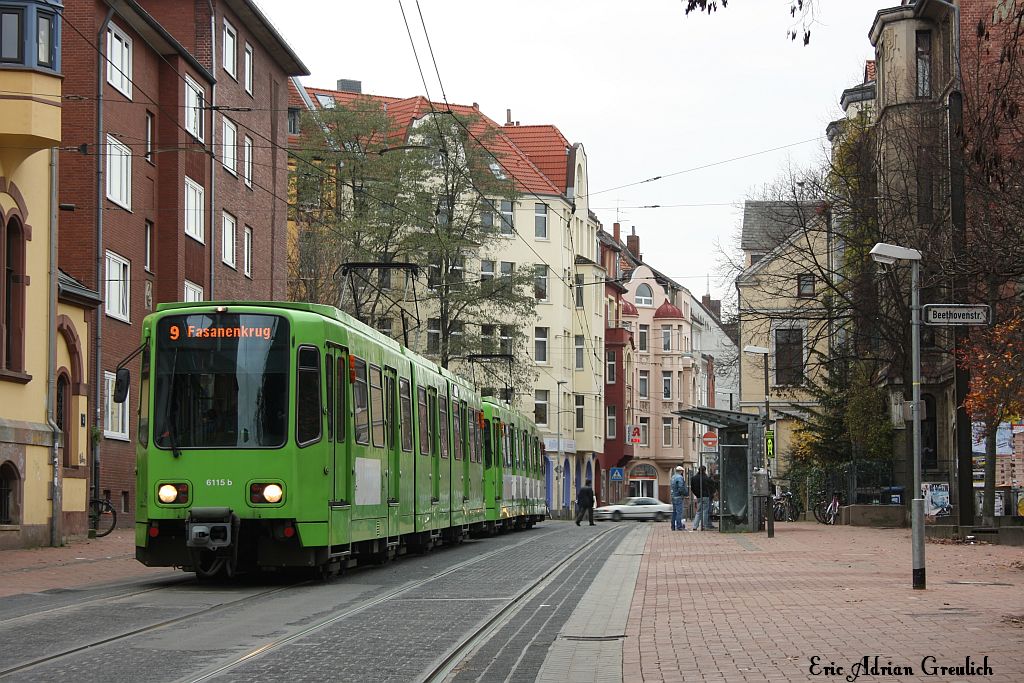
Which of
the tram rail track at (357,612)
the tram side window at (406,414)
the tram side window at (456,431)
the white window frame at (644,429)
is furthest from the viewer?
the white window frame at (644,429)

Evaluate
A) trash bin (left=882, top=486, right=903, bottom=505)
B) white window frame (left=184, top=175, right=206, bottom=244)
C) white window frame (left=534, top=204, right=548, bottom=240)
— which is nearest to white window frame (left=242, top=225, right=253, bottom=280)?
white window frame (left=184, top=175, right=206, bottom=244)

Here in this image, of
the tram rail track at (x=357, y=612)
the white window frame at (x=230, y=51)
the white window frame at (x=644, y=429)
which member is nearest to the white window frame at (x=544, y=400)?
the white window frame at (x=644, y=429)

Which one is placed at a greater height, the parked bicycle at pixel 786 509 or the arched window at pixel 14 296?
the arched window at pixel 14 296

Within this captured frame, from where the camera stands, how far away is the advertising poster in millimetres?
39969

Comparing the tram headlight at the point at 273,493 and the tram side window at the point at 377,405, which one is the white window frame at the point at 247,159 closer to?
the tram side window at the point at 377,405

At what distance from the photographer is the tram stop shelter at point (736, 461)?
3400 cm

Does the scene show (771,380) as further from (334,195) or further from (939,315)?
(939,315)

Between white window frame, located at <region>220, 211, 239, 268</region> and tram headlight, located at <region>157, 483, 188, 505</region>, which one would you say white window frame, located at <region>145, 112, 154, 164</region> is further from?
tram headlight, located at <region>157, 483, 188, 505</region>

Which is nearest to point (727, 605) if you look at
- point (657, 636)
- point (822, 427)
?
point (657, 636)

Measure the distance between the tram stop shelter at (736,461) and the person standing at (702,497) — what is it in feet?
5.16

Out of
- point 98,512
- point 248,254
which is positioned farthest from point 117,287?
point 248,254

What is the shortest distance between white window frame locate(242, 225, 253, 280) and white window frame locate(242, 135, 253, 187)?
4.85ft

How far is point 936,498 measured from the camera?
133ft

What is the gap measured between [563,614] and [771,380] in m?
57.3
